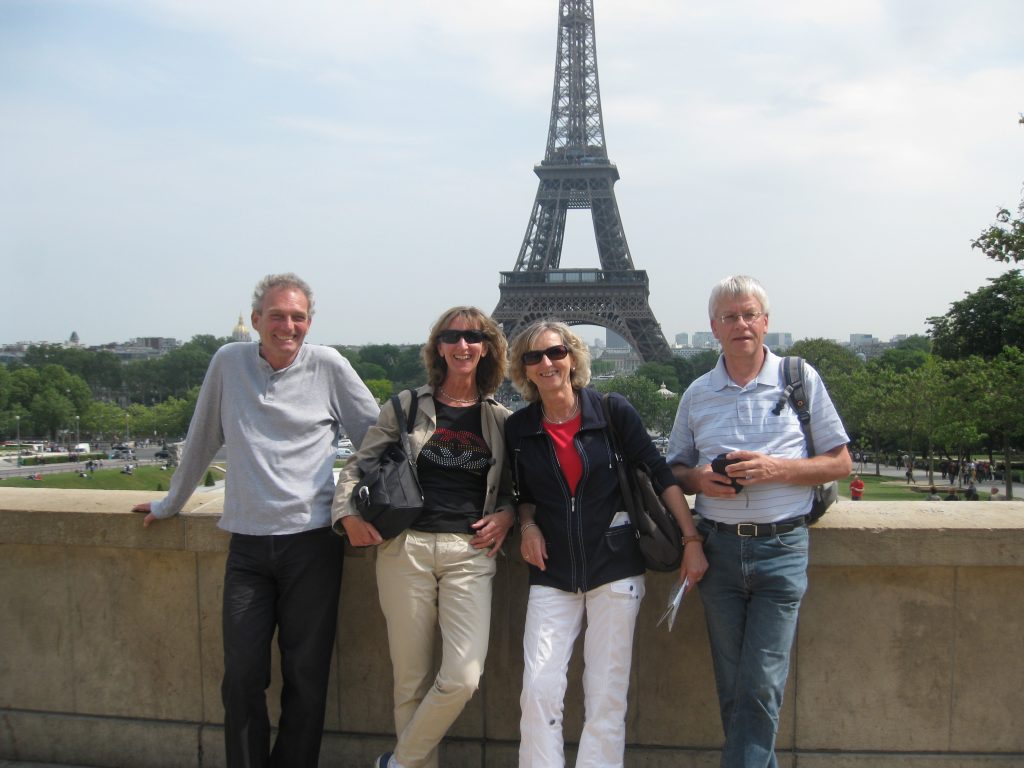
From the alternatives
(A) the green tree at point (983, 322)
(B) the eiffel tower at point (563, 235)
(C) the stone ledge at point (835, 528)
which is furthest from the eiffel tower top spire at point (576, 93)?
(C) the stone ledge at point (835, 528)

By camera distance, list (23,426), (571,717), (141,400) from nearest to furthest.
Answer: (571,717) < (23,426) < (141,400)

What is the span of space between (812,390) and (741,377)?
284 mm

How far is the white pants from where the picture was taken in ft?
12.2

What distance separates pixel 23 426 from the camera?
88812mm

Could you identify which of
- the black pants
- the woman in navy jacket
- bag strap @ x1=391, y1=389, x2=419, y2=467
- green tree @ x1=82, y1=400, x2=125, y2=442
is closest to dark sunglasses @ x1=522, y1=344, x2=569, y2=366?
the woman in navy jacket

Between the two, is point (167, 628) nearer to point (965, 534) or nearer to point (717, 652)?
point (717, 652)

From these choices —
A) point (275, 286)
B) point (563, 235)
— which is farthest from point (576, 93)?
point (275, 286)

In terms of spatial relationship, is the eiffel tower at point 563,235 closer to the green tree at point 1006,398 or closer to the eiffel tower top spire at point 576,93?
the eiffel tower top spire at point 576,93

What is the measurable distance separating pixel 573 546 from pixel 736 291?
122 cm

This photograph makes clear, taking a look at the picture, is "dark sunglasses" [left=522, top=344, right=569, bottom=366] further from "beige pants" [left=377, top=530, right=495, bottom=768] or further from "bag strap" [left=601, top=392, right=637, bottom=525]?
"beige pants" [left=377, top=530, right=495, bottom=768]

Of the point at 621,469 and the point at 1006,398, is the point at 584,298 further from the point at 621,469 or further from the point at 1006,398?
the point at 621,469

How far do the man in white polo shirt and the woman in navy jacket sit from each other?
0.17m

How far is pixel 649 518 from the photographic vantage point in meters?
3.83

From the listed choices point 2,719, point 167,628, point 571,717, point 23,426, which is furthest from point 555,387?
point 23,426
